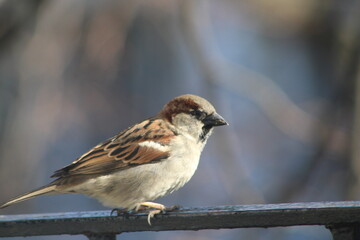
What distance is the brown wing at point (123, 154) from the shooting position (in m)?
2.87

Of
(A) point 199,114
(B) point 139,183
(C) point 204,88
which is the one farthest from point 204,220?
(C) point 204,88

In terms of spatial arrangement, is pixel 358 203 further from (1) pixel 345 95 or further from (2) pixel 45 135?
(2) pixel 45 135

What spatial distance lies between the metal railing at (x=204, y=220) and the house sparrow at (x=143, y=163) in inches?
32.1

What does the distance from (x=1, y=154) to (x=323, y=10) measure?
10.3 feet

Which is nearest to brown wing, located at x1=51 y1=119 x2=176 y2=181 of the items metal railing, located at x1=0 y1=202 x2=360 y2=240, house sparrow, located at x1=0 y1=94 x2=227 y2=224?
house sparrow, located at x1=0 y1=94 x2=227 y2=224

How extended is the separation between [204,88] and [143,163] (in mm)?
2428

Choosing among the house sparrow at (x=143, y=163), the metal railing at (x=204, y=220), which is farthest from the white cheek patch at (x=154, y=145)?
the metal railing at (x=204, y=220)

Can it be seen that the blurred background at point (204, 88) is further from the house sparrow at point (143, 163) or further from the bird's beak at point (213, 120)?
the bird's beak at point (213, 120)

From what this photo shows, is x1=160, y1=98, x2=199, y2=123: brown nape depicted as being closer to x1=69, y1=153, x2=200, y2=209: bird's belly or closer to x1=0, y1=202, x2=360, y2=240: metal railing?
x1=69, y1=153, x2=200, y2=209: bird's belly

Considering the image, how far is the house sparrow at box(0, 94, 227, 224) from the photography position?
282 centimetres

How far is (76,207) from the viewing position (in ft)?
20.4

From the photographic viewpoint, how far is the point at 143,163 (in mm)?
2922

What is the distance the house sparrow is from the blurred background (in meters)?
1.08

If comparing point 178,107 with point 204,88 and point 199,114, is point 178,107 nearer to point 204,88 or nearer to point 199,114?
point 199,114
